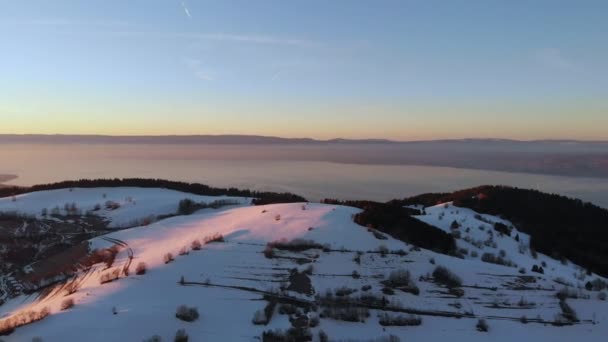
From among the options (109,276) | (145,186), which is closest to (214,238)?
(109,276)

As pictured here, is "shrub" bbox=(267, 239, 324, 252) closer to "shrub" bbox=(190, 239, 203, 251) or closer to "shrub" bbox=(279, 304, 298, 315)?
"shrub" bbox=(190, 239, 203, 251)

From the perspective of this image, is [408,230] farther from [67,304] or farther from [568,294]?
[67,304]

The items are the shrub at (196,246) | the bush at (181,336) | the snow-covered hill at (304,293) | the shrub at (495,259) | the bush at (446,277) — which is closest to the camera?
the bush at (181,336)

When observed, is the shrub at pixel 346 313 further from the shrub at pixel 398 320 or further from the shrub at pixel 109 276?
the shrub at pixel 109 276

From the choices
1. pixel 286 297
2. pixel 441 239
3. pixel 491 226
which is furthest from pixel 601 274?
pixel 286 297

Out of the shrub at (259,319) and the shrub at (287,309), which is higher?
the shrub at (287,309)

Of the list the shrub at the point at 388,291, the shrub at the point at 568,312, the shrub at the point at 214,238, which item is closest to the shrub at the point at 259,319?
the shrub at the point at 388,291
